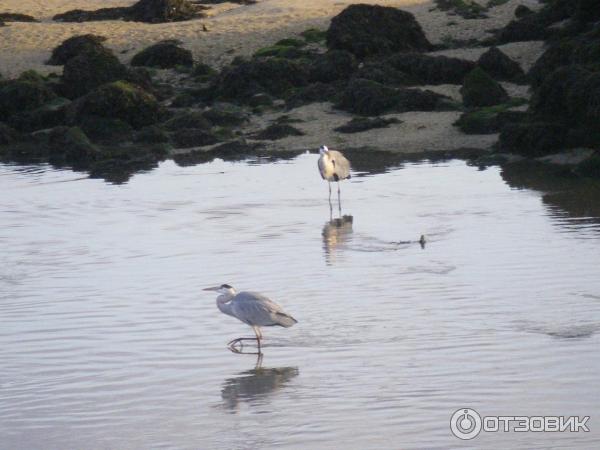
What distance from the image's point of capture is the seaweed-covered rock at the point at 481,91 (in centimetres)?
3472

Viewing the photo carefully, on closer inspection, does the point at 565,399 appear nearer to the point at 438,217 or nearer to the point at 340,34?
the point at 438,217

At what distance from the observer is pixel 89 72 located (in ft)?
131

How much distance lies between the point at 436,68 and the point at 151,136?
951 centimetres

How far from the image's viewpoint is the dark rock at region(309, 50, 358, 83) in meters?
39.5

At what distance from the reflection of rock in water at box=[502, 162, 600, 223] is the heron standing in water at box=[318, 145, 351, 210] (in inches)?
132

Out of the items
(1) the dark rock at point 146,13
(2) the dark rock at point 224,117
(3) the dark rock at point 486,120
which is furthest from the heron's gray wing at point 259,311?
(1) the dark rock at point 146,13

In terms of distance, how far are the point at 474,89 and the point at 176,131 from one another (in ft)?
27.6

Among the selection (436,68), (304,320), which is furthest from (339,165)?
(436,68)

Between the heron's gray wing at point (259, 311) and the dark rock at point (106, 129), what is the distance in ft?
76.3

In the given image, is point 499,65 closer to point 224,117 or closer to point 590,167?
point 224,117

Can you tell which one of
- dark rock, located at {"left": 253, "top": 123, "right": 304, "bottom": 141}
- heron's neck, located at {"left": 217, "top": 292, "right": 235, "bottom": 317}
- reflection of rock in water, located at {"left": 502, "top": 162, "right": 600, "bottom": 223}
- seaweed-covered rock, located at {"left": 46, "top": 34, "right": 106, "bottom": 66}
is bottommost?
dark rock, located at {"left": 253, "top": 123, "right": 304, "bottom": 141}

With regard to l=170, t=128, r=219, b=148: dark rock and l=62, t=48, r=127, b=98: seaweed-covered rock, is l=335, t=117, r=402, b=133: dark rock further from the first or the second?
l=62, t=48, r=127, b=98: seaweed-covered rock

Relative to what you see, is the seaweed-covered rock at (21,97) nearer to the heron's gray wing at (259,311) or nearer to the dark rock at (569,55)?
the dark rock at (569,55)

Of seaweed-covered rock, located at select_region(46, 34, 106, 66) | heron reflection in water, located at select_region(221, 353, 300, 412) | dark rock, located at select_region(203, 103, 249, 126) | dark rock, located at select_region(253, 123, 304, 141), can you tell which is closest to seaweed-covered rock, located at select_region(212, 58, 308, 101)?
dark rock, located at select_region(203, 103, 249, 126)
